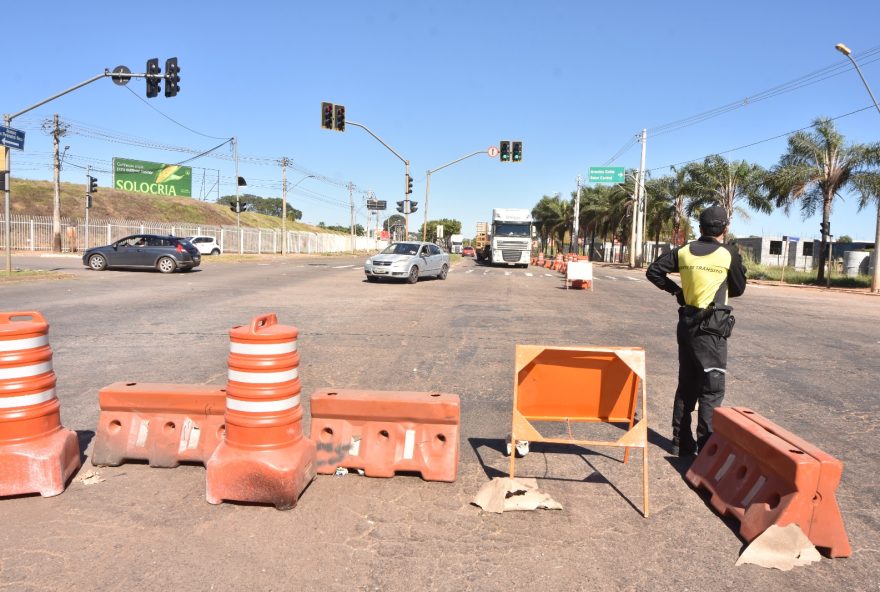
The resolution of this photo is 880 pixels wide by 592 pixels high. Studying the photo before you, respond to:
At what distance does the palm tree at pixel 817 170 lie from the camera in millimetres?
29650

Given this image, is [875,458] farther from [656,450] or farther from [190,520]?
[190,520]

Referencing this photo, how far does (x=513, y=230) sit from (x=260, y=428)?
35188 millimetres

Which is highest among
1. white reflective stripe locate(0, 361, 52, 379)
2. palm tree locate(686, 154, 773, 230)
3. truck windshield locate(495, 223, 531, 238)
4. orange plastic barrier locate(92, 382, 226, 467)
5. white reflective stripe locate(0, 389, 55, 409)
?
palm tree locate(686, 154, 773, 230)

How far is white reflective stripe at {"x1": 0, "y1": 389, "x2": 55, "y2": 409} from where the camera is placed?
4.01 metres

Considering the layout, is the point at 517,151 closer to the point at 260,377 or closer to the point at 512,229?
the point at 512,229

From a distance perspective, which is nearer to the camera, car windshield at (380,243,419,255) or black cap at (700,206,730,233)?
black cap at (700,206,730,233)

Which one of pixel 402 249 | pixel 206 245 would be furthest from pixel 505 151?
pixel 206 245

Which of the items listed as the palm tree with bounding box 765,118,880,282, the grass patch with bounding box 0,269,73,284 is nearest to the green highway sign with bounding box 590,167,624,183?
the palm tree with bounding box 765,118,880,282

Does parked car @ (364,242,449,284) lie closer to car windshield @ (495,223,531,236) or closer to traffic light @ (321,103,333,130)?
traffic light @ (321,103,333,130)

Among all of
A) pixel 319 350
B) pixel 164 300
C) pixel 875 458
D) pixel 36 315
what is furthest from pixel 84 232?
pixel 875 458

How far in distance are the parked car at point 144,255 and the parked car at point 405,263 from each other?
23.8ft

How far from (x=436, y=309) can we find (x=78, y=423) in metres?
9.65

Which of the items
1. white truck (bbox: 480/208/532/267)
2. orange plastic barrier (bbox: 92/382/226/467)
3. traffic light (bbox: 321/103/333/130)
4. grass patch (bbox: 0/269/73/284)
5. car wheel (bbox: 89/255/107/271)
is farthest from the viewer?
white truck (bbox: 480/208/532/267)

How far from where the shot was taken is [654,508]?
4023mm
